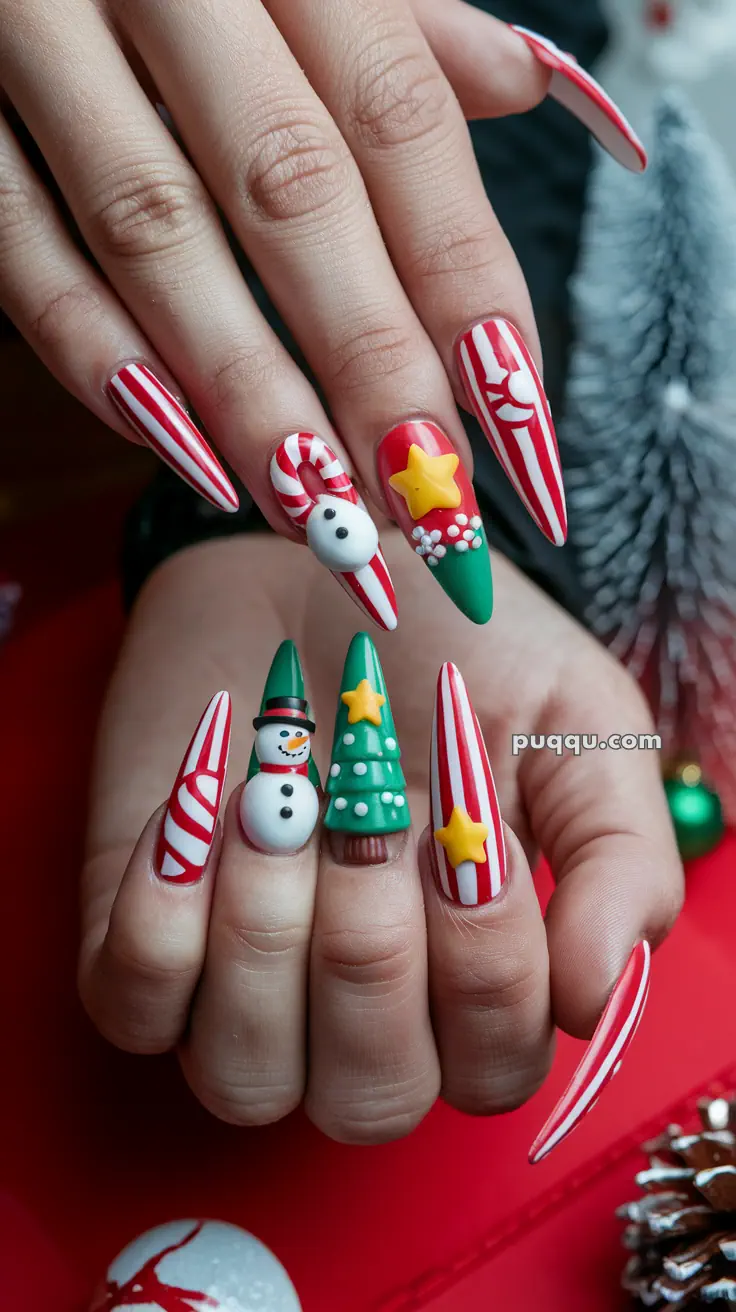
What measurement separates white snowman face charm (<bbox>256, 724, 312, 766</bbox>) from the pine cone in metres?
0.16

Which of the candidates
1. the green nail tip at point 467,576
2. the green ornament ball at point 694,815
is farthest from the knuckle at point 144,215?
the green ornament ball at point 694,815

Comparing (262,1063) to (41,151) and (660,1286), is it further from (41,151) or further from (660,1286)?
(41,151)

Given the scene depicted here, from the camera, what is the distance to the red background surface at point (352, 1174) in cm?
35

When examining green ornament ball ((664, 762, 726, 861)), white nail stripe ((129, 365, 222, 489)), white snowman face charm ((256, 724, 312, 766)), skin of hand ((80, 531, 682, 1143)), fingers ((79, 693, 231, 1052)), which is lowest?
green ornament ball ((664, 762, 726, 861))

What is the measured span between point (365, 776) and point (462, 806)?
0.03 meters

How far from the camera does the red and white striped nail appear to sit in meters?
0.31

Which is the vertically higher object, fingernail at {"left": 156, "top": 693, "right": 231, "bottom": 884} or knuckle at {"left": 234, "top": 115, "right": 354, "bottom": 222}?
knuckle at {"left": 234, "top": 115, "right": 354, "bottom": 222}

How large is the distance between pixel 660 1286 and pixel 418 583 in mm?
212

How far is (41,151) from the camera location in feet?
1.26

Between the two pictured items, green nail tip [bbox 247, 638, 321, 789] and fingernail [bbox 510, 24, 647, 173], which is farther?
fingernail [bbox 510, 24, 647, 173]

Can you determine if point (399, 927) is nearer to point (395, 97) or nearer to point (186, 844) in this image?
point (186, 844)

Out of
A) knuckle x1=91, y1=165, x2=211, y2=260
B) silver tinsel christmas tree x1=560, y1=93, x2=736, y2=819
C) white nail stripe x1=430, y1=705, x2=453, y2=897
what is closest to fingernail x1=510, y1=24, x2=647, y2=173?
silver tinsel christmas tree x1=560, y1=93, x2=736, y2=819

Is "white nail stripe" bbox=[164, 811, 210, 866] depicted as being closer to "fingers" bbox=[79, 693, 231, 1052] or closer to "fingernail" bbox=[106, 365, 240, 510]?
"fingers" bbox=[79, 693, 231, 1052]

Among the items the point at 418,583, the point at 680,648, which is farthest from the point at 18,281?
the point at 680,648
